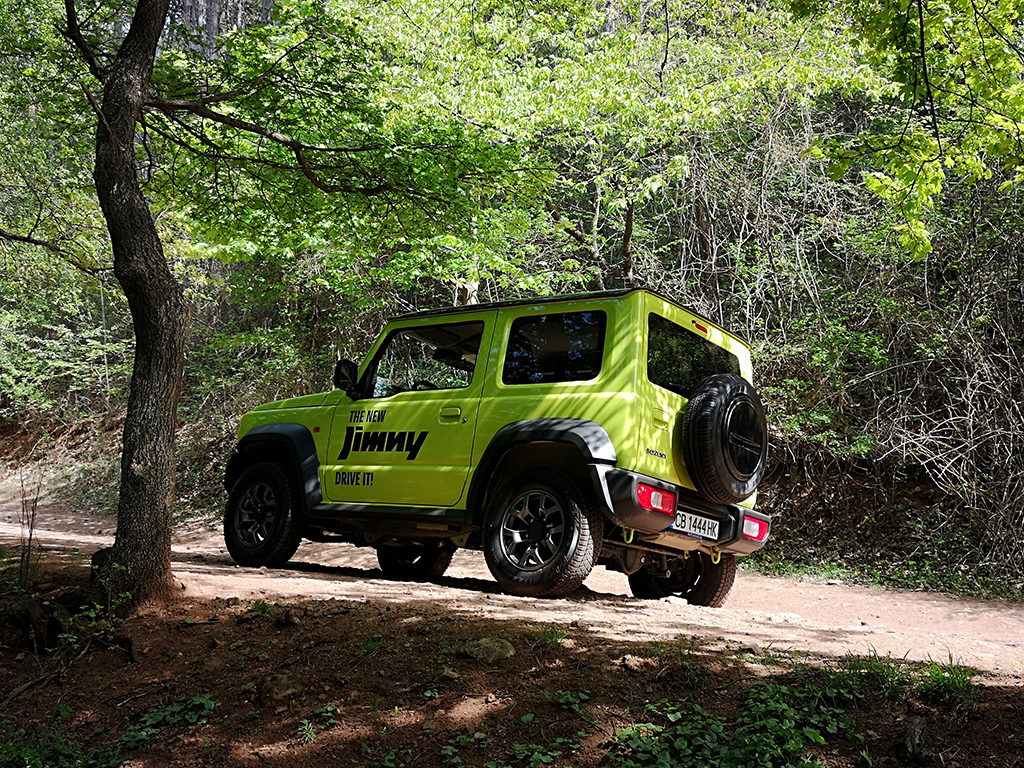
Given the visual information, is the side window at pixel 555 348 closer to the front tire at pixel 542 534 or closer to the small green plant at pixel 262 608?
the front tire at pixel 542 534

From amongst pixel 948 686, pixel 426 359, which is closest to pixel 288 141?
pixel 426 359

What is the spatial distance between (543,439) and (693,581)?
2298 mm

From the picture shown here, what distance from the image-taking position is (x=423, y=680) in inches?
153

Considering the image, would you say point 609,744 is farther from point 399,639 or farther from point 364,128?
point 364,128

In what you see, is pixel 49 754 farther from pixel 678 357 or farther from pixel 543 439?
pixel 678 357

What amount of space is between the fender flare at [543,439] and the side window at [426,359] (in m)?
0.71

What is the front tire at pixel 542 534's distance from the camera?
18.1 ft

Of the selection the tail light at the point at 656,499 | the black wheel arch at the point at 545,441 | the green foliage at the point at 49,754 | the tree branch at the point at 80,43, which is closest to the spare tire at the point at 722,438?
the tail light at the point at 656,499

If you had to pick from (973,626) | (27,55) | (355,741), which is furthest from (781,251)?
(355,741)

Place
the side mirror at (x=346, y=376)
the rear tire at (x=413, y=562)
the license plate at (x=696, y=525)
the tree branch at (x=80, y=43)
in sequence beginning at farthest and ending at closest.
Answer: the rear tire at (x=413, y=562), the side mirror at (x=346, y=376), the tree branch at (x=80, y=43), the license plate at (x=696, y=525)

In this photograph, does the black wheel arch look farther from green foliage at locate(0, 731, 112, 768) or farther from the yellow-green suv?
green foliage at locate(0, 731, 112, 768)

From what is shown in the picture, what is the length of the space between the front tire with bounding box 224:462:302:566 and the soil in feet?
4.60

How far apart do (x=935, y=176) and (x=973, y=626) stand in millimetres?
4265

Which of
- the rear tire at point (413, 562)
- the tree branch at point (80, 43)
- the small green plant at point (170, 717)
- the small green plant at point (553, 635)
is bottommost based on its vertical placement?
the small green plant at point (170, 717)
